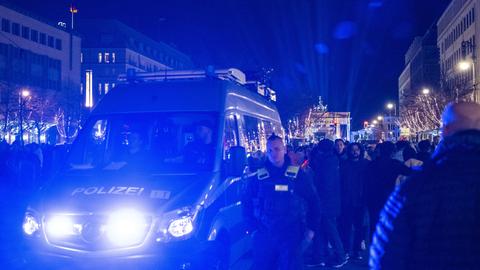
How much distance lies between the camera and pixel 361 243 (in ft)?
33.7

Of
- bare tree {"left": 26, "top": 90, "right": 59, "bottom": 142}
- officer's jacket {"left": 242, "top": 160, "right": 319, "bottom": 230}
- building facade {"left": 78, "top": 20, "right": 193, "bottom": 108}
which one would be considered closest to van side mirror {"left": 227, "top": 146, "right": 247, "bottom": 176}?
officer's jacket {"left": 242, "top": 160, "right": 319, "bottom": 230}

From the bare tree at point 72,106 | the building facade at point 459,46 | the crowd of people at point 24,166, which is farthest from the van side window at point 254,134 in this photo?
the bare tree at point 72,106

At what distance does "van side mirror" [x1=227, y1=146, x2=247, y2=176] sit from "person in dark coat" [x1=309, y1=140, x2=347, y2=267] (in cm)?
249

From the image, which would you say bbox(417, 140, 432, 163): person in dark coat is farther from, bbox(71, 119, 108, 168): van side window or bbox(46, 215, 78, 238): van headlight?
bbox(46, 215, 78, 238): van headlight

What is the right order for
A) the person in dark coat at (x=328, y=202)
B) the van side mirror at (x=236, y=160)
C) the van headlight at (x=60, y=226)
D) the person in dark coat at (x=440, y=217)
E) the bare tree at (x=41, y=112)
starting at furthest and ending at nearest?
1. the bare tree at (x=41, y=112)
2. the person in dark coat at (x=328, y=202)
3. the van side mirror at (x=236, y=160)
4. the van headlight at (x=60, y=226)
5. the person in dark coat at (x=440, y=217)

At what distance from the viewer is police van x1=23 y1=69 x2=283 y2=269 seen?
6.23 meters

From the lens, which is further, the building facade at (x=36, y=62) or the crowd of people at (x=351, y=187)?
the building facade at (x=36, y=62)

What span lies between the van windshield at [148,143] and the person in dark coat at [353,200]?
10.4 feet

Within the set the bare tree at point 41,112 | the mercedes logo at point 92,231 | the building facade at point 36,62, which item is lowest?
the mercedes logo at point 92,231

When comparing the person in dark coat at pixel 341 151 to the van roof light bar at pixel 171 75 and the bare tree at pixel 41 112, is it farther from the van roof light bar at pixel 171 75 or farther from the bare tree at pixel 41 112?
the bare tree at pixel 41 112

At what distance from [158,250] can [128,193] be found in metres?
0.70

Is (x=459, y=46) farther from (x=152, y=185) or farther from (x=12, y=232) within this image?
(x=152, y=185)

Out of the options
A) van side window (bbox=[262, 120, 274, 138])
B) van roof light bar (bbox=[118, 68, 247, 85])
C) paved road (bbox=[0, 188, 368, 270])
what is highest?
van roof light bar (bbox=[118, 68, 247, 85])

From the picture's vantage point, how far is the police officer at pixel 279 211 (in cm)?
601
